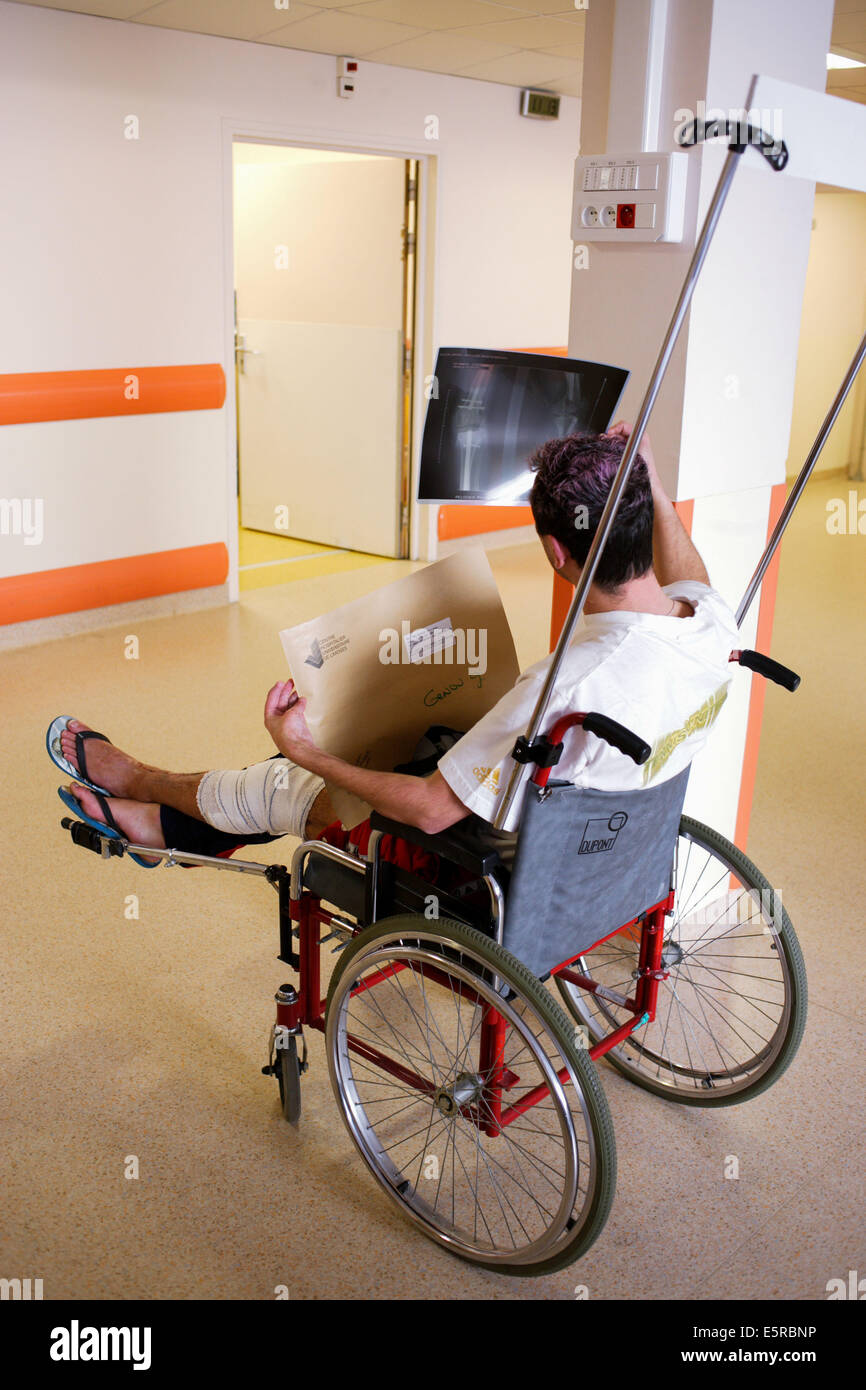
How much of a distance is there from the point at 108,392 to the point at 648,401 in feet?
12.6

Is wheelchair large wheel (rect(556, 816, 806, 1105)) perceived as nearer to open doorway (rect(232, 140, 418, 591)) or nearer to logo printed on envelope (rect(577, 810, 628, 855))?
logo printed on envelope (rect(577, 810, 628, 855))

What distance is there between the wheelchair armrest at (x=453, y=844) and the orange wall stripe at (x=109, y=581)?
11.0ft

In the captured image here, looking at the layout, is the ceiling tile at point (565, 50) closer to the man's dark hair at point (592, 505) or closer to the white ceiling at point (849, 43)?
the white ceiling at point (849, 43)

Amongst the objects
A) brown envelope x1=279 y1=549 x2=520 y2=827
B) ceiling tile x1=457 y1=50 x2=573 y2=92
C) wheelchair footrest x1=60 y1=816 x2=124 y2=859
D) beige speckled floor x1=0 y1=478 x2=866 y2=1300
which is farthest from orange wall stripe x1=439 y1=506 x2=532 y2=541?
brown envelope x1=279 y1=549 x2=520 y2=827

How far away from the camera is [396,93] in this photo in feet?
18.0

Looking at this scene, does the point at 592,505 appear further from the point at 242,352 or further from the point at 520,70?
the point at 242,352

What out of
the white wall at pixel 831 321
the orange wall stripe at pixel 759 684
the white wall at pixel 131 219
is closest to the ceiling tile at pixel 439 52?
the white wall at pixel 131 219

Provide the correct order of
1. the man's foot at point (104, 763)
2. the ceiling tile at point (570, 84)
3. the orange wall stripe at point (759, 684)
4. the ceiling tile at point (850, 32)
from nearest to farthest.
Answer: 1. the man's foot at point (104, 763)
2. the orange wall stripe at point (759, 684)
3. the ceiling tile at point (850, 32)
4. the ceiling tile at point (570, 84)

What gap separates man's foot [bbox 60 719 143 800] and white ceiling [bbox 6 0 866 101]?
2.95 meters

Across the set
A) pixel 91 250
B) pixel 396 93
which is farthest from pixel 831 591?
pixel 91 250

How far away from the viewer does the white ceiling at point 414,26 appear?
4227 millimetres

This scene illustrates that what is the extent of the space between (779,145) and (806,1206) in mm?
1616

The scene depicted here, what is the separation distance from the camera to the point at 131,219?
472cm
